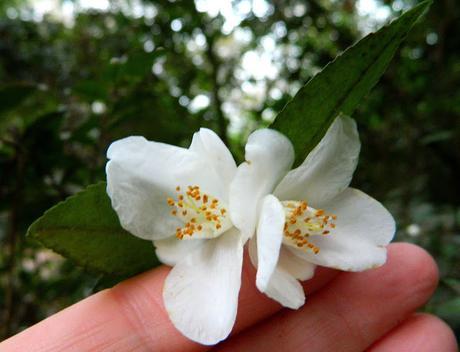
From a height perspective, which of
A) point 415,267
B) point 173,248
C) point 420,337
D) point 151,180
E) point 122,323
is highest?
point 151,180

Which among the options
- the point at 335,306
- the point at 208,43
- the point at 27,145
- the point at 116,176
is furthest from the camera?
the point at 208,43

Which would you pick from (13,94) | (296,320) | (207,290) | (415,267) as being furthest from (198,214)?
(13,94)

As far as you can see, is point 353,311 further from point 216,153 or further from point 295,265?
point 216,153

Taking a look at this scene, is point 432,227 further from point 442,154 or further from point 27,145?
point 27,145

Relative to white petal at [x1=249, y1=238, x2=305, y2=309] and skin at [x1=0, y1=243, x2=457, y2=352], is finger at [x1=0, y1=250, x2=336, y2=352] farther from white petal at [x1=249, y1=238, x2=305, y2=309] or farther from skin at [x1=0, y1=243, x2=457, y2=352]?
white petal at [x1=249, y1=238, x2=305, y2=309]

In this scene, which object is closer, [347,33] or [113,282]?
[113,282]

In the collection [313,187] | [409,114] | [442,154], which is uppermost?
[313,187]

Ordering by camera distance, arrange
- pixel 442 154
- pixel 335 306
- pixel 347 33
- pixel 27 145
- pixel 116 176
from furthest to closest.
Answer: pixel 347 33
pixel 442 154
pixel 27 145
pixel 335 306
pixel 116 176

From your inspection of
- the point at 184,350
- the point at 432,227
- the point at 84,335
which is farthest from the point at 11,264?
the point at 432,227
